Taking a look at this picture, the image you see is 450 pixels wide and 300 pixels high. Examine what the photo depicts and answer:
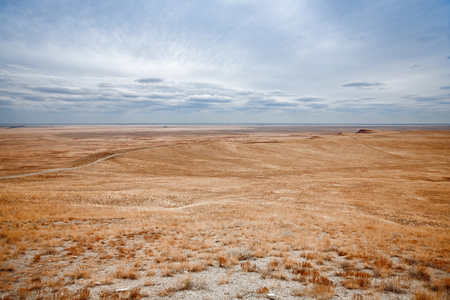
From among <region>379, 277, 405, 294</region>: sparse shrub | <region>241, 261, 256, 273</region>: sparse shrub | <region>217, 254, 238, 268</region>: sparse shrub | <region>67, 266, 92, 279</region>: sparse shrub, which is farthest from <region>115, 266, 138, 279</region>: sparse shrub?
<region>379, 277, 405, 294</region>: sparse shrub

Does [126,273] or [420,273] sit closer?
[126,273]

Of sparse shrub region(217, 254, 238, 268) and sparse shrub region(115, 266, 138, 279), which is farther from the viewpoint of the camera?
sparse shrub region(217, 254, 238, 268)

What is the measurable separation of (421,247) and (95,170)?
4368cm

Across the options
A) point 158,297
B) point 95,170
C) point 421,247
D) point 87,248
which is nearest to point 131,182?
point 95,170

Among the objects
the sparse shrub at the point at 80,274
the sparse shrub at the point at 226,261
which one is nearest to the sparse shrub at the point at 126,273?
the sparse shrub at the point at 80,274

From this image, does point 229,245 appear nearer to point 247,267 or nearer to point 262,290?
point 247,267

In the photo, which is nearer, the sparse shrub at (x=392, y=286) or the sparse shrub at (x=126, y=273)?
the sparse shrub at (x=392, y=286)

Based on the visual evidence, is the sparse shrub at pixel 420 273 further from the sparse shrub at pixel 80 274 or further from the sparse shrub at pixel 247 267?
the sparse shrub at pixel 80 274

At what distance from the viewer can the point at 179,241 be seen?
39.0ft

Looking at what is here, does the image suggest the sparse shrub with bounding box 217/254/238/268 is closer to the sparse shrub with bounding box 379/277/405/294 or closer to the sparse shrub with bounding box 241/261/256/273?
the sparse shrub with bounding box 241/261/256/273

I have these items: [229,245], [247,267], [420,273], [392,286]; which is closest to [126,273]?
[247,267]

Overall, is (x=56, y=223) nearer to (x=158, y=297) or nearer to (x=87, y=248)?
(x=87, y=248)

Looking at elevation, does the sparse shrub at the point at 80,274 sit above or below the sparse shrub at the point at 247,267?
above

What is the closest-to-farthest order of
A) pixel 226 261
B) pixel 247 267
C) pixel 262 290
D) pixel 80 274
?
pixel 262 290 → pixel 80 274 → pixel 247 267 → pixel 226 261
